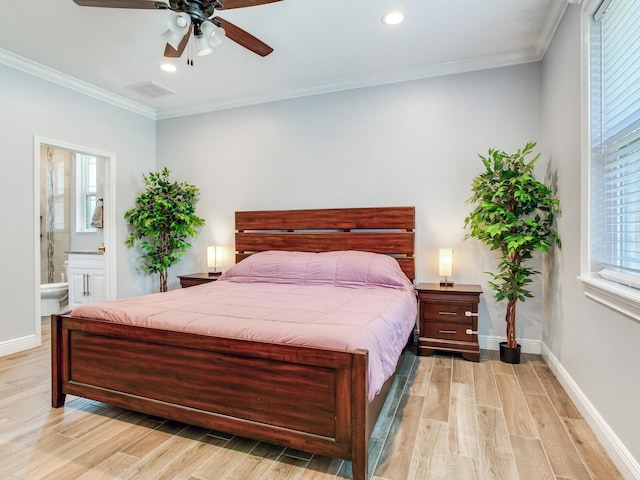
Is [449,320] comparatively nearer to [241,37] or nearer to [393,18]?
[393,18]

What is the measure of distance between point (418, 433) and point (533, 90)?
10.3 feet

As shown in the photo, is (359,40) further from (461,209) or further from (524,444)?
(524,444)

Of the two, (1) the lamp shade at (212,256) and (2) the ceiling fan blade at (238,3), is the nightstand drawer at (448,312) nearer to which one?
(1) the lamp shade at (212,256)

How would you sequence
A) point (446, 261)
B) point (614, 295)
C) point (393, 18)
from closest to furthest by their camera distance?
point (614, 295) < point (393, 18) < point (446, 261)

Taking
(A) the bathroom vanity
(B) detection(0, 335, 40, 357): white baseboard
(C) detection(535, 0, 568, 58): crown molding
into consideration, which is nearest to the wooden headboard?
(C) detection(535, 0, 568, 58): crown molding

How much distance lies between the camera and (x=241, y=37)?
8.04 feet

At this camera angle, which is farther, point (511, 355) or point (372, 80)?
point (372, 80)

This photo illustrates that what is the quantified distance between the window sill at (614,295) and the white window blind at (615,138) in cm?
10

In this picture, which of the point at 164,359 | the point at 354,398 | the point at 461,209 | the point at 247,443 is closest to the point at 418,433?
the point at 354,398

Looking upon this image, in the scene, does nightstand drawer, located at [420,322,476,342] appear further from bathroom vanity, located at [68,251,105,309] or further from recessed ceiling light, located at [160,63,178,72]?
bathroom vanity, located at [68,251,105,309]

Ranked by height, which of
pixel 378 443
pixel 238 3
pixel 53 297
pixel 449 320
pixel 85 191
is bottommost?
pixel 378 443

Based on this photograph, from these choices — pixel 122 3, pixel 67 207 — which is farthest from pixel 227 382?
pixel 67 207

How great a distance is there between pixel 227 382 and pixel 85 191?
5.36 meters

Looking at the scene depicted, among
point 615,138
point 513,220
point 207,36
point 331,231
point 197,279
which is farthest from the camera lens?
point 197,279
